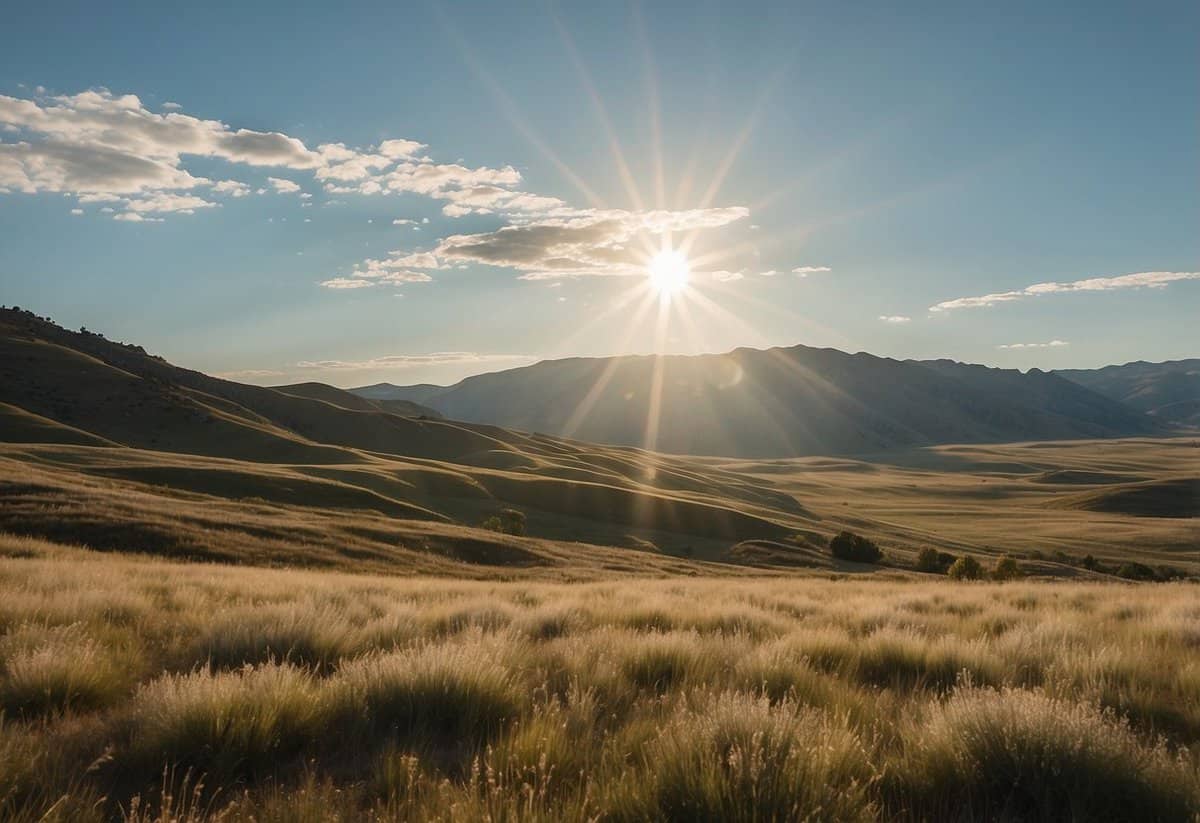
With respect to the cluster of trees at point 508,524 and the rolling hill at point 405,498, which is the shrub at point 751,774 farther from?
the cluster of trees at point 508,524

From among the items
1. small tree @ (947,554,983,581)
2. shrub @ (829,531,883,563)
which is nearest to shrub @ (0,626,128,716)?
small tree @ (947,554,983,581)

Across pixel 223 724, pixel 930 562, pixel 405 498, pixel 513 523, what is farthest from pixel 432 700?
pixel 930 562

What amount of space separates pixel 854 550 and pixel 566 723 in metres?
59.7

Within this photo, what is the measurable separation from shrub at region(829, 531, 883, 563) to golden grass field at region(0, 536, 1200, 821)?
5357 cm

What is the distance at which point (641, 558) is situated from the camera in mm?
43688

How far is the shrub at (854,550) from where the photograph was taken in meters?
58.5

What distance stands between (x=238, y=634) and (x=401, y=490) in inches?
2396

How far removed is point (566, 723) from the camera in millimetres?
4305

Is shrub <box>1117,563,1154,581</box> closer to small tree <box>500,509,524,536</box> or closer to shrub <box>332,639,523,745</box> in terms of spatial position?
small tree <box>500,509,524,536</box>

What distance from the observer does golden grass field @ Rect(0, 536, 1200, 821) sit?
3398mm

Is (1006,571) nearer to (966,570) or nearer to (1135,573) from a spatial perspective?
(966,570)

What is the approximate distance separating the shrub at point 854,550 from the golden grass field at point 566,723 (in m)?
53.6

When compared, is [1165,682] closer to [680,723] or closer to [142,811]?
[680,723]

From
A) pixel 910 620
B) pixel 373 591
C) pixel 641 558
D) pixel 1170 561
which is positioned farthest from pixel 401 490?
pixel 1170 561
